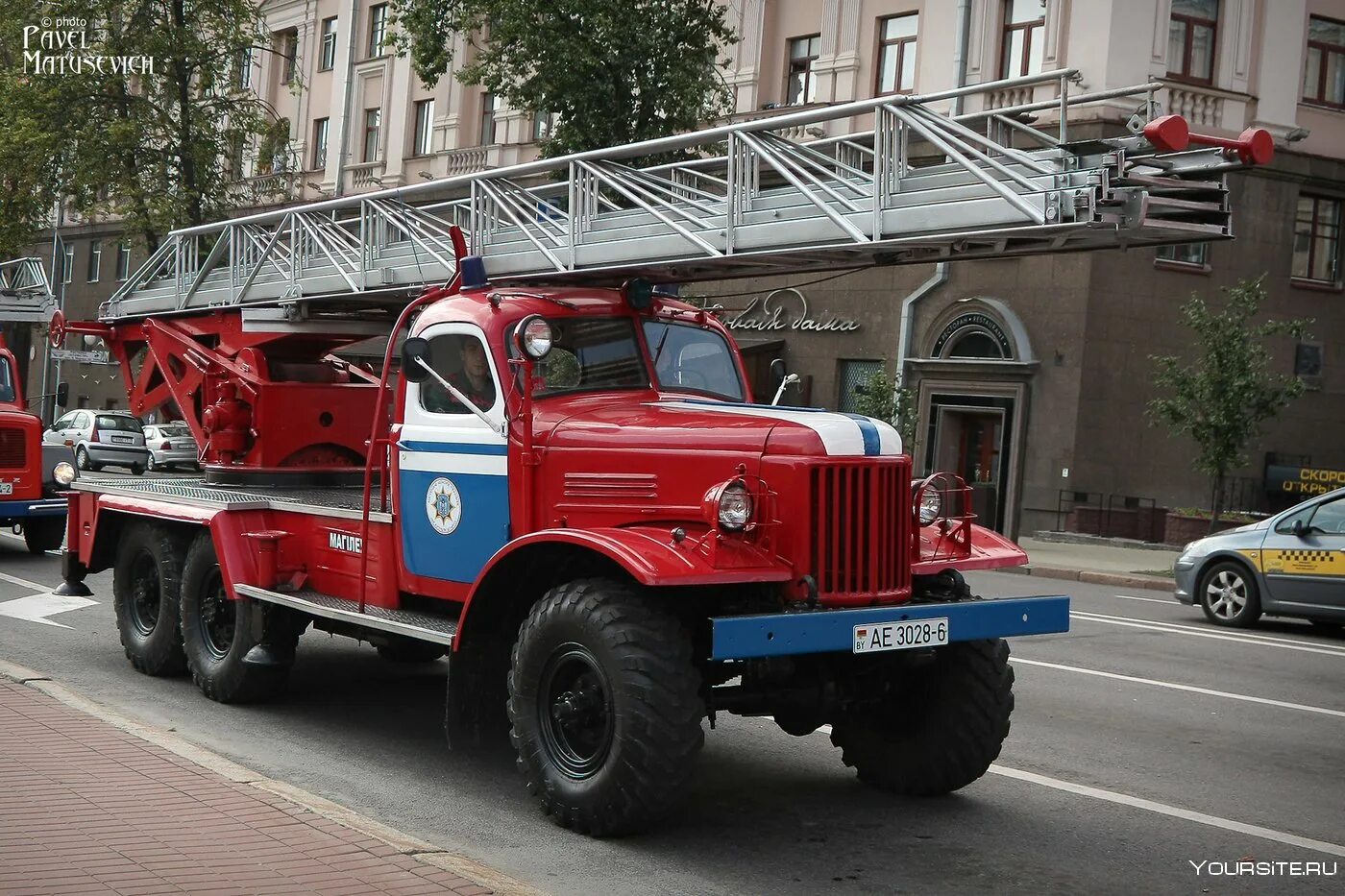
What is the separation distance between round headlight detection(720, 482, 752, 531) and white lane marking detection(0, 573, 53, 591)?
1067cm

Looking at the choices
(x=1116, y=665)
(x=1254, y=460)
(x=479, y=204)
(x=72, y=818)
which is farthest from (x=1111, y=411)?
(x=72, y=818)

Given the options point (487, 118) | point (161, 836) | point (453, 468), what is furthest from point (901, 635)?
point (487, 118)

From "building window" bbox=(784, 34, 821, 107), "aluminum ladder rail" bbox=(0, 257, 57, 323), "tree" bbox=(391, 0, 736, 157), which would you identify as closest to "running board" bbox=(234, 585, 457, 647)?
"aluminum ladder rail" bbox=(0, 257, 57, 323)

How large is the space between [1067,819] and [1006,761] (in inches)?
48.8

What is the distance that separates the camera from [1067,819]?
734cm

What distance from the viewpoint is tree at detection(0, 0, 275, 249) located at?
33.6 m

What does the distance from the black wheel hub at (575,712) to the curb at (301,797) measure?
79 centimetres

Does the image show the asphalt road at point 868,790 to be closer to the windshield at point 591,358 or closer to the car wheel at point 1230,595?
the windshield at point 591,358

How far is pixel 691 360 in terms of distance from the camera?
8344 mm

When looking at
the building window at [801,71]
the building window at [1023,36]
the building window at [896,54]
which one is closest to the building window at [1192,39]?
the building window at [1023,36]

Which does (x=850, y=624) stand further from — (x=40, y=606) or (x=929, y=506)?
(x=40, y=606)

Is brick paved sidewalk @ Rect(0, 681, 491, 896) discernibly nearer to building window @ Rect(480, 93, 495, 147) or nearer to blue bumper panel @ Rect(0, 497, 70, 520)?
blue bumper panel @ Rect(0, 497, 70, 520)

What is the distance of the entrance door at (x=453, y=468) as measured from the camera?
7715mm

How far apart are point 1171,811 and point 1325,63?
26.2 meters
